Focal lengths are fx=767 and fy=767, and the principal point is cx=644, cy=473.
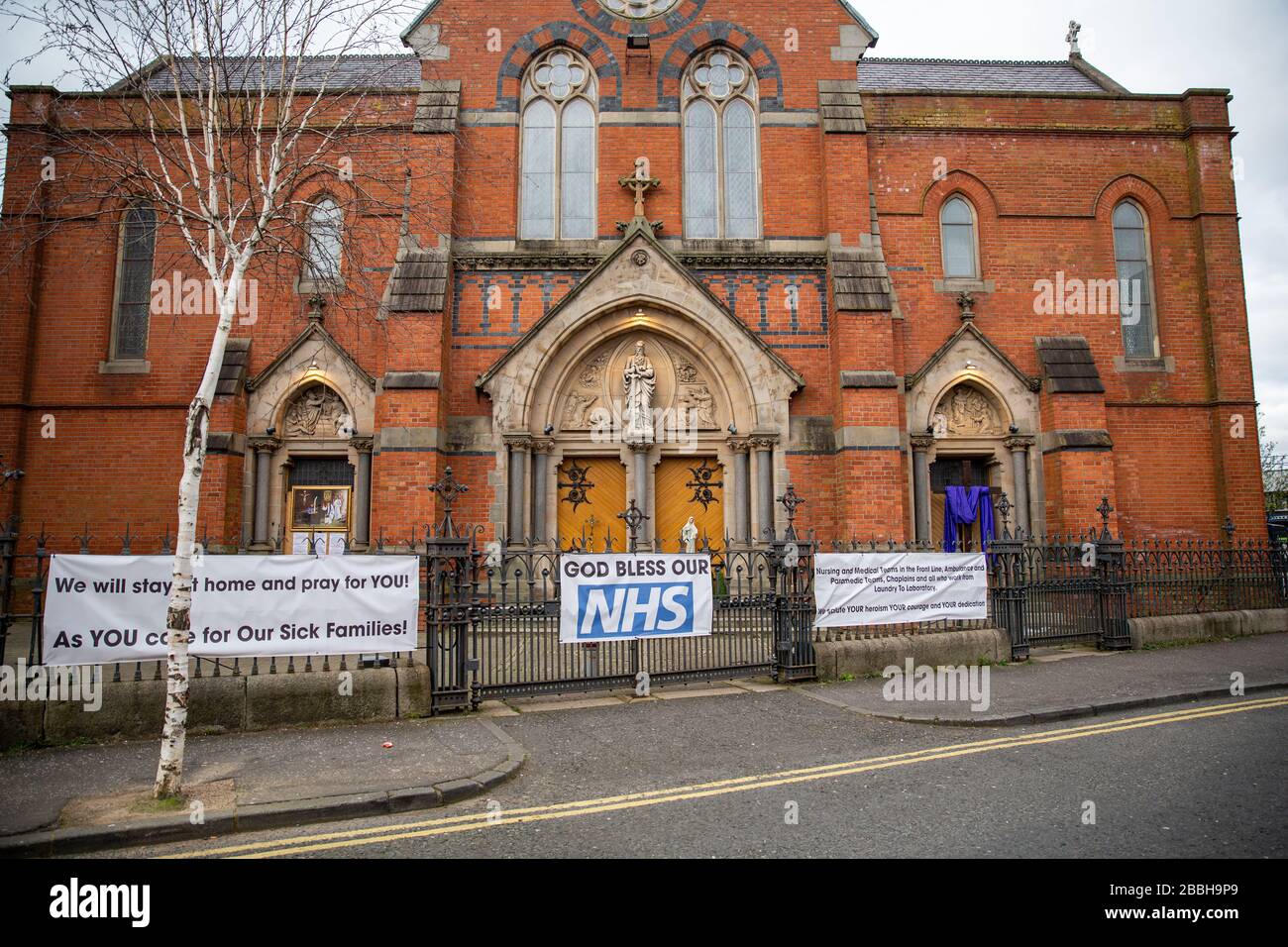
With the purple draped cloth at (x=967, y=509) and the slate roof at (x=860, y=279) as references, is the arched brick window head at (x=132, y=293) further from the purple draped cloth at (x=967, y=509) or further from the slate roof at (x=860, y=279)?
the purple draped cloth at (x=967, y=509)

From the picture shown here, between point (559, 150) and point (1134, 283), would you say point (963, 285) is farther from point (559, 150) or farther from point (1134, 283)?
point (559, 150)

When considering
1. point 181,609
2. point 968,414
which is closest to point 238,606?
point 181,609

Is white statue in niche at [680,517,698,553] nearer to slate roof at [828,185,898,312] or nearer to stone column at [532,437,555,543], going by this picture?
stone column at [532,437,555,543]

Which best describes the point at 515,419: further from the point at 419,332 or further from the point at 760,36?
the point at 760,36

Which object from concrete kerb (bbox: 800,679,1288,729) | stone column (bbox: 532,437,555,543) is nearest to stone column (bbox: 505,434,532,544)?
stone column (bbox: 532,437,555,543)

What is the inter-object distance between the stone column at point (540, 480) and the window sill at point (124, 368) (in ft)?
25.9

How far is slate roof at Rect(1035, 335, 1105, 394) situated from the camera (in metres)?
15.2

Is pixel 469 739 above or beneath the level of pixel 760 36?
beneath

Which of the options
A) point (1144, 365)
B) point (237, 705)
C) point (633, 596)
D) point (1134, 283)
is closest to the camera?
point (237, 705)

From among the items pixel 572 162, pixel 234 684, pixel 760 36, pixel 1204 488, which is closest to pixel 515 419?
pixel 572 162

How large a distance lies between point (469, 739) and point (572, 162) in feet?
40.9

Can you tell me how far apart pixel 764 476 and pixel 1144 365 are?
29.2 feet

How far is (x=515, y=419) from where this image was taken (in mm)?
14336

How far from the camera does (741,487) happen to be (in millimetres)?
14758
